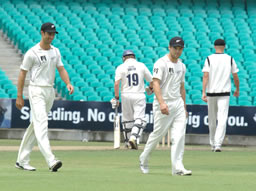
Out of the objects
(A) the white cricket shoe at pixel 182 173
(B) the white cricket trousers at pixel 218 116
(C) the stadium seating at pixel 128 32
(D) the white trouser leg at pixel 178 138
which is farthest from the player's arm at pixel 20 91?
(C) the stadium seating at pixel 128 32

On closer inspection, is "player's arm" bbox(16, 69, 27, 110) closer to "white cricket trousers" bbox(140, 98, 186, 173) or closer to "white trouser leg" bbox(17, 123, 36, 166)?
"white trouser leg" bbox(17, 123, 36, 166)

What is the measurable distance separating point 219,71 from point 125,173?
670 cm

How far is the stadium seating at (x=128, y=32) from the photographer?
25.9m

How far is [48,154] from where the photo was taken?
10.7 meters

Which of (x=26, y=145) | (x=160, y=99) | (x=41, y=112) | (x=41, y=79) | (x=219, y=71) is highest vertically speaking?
(x=219, y=71)

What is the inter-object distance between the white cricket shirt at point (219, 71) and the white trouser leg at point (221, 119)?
0.19 meters

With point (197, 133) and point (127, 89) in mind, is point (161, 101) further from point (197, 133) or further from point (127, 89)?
point (197, 133)

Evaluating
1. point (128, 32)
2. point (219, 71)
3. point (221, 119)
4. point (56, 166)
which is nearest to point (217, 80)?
point (219, 71)

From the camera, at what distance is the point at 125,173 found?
10.7 metres

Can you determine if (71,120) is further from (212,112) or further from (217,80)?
(217,80)

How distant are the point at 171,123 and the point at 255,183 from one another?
6.18ft

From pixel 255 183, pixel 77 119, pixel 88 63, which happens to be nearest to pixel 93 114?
pixel 77 119

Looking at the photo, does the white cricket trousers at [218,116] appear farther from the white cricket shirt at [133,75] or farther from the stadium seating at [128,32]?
the stadium seating at [128,32]

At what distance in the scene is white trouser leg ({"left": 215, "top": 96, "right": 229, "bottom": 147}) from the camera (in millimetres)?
16531
